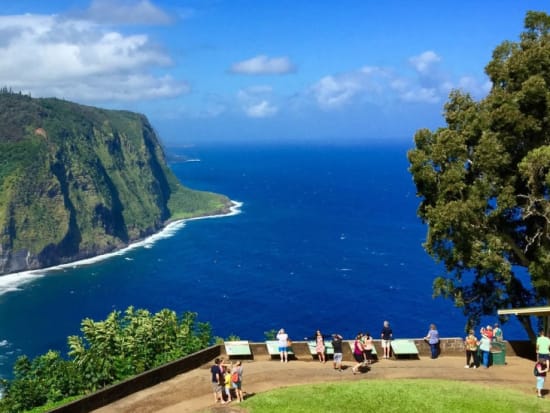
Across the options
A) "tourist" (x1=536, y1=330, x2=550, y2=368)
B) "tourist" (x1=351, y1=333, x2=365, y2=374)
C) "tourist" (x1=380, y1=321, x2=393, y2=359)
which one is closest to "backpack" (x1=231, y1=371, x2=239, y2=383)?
"tourist" (x1=351, y1=333, x2=365, y2=374)

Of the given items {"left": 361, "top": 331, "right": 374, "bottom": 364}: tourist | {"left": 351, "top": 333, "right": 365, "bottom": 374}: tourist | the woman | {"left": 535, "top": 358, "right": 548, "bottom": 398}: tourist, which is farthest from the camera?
the woman

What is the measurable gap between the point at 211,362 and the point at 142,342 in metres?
4.02

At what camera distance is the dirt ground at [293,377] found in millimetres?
22375

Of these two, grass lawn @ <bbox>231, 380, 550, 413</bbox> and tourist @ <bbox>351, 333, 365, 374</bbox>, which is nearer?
grass lawn @ <bbox>231, 380, 550, 413</bbox>

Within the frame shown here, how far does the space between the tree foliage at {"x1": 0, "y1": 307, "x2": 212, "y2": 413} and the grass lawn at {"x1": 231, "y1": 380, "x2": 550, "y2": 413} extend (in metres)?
7.41

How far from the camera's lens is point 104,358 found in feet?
89.4

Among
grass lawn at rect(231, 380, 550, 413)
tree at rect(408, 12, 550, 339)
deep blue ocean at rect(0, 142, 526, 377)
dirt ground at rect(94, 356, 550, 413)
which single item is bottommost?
deep blue ocean at rect(0, 142, 526, 377)

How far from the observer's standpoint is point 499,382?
81.0 feet

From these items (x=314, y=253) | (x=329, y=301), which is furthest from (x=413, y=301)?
(x=314, y=253)

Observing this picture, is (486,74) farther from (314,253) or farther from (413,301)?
(314,253)

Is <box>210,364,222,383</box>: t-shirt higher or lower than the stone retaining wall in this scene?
higher

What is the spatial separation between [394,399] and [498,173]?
37.9ft

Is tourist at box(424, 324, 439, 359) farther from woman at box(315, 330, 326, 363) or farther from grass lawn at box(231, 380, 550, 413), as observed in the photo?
woman at box(315, 330, 326, 363)

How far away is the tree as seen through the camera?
26344 mm
